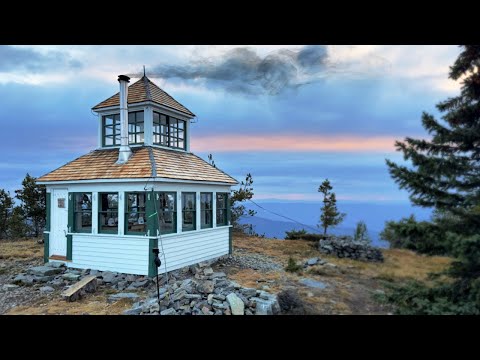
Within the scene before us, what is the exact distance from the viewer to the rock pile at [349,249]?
3.50 metres

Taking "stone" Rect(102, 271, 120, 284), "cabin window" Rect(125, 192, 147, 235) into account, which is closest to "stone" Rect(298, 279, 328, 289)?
"stone" Rect(102, 271, 120, 284)

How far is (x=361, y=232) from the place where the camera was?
3.64m

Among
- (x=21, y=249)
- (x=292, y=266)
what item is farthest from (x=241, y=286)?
(x=21, y=249)

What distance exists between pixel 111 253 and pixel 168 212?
137 centimetres

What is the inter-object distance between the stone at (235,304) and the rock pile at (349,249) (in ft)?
4.97

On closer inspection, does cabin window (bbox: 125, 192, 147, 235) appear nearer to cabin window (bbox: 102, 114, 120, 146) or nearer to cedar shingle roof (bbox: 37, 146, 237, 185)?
cedar shingle roof (bbox: 37, 146, 237, 185)

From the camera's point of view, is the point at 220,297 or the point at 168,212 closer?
the point at 220,297

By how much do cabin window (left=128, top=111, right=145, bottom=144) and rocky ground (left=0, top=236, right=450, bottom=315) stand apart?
298cm

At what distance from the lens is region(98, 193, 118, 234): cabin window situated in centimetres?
593

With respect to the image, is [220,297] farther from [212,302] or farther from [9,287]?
[9,287]

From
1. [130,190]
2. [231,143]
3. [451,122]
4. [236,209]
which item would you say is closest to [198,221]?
[130,190]

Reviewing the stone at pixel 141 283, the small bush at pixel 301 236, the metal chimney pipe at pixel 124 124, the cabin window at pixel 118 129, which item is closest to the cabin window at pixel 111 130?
the cabin window at pixel 118 129

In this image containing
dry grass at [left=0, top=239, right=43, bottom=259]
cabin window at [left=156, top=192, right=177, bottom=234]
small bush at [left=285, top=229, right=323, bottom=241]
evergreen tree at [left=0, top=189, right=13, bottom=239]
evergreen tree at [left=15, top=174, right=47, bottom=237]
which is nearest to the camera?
small bush at [left=285, top=229, right=323, bottom=241]
